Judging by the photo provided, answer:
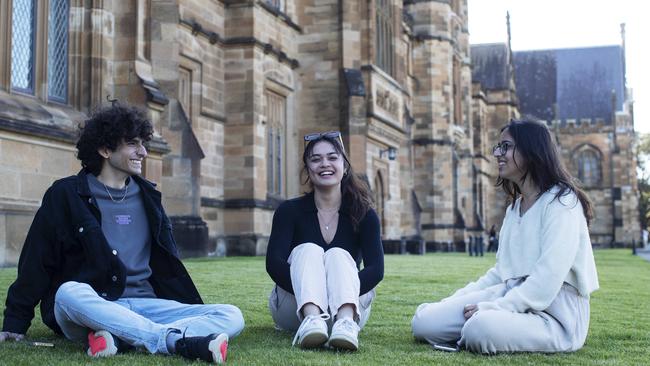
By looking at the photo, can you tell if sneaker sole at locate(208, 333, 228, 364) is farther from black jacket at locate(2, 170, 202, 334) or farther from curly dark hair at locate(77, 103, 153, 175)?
curly dark hair at locate(77, 103, 153, 175)

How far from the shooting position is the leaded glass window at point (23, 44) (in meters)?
A: 11.5

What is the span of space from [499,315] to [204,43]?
1451cm

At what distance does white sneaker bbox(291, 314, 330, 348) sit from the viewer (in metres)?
4.36

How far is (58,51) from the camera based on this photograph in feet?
40.1

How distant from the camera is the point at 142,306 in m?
4.50

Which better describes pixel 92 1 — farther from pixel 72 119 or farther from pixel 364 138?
pixel 364 138

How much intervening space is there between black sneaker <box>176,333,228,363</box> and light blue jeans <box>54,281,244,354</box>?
139 mm

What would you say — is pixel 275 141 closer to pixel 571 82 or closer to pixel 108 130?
pixel 108 130

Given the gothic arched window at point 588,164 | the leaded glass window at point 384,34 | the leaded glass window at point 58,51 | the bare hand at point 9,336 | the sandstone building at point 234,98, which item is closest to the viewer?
the bare hand at point 9,336

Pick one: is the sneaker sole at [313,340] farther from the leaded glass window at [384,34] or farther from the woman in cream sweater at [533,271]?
the leaded glass window at [384,34]

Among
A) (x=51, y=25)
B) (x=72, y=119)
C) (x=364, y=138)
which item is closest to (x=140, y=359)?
(x=72, y=119)

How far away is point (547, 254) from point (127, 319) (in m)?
2.10

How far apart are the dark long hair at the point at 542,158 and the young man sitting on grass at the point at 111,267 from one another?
1.76 metres

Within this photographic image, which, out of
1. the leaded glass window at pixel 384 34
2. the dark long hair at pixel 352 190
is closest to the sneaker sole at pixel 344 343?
the dark long hair at pixel 352 190
